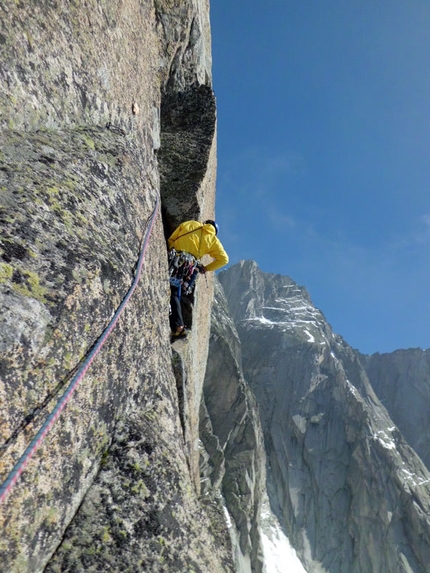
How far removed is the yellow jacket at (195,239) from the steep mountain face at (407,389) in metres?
119

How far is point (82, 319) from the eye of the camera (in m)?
3.81

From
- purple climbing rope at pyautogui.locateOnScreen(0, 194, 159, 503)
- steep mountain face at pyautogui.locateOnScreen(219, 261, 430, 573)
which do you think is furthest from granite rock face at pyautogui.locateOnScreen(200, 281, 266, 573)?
purple climbing rope at pyautogui.locateOnScreen(0, 194, 159, 503)

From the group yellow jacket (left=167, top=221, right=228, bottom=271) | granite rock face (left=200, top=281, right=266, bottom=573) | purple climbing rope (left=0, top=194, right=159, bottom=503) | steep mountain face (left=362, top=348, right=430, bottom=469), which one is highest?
steep mountain face (left=362, top=348, right=430, bottom=469)

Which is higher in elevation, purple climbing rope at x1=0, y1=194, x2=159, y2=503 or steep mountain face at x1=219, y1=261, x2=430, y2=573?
steep mountain face at x1=219, y1=261, x2=430, y2=573

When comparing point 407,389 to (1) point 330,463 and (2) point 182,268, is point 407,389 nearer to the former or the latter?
(1) point 330,463

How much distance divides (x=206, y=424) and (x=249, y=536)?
17634 mm

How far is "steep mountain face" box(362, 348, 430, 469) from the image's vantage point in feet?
368

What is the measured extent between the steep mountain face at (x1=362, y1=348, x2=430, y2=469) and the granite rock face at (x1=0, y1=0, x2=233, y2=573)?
12245 cm

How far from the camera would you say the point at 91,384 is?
156 inches

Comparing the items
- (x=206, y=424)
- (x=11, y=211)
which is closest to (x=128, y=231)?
(x=11, y=211)

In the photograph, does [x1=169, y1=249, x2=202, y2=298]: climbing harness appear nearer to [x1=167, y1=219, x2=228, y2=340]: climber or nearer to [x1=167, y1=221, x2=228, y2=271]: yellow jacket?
[x1=167, y1=219, x2=228, y2=340]: climber

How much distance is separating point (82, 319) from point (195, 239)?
631cm

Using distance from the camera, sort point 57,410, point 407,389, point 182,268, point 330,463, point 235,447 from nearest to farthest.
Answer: point 57,410, point 182,268, point 235,447, point 330,463, point 407,389

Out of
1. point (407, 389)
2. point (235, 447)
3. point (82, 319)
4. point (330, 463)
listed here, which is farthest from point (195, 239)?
point (407, 389)
